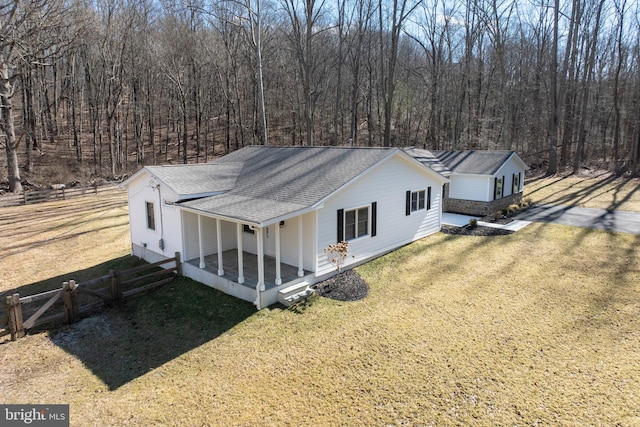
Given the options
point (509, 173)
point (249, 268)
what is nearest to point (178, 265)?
point (249, 268)

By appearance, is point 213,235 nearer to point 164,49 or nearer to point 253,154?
point 253,154

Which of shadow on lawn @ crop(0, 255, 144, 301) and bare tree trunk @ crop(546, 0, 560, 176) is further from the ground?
bare tree trunk @ crop(546, 0, 560, 176)

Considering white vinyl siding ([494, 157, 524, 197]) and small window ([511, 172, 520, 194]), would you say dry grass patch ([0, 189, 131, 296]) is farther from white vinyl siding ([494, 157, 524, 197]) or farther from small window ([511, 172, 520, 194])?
small window ([511, 172, 520, 194])

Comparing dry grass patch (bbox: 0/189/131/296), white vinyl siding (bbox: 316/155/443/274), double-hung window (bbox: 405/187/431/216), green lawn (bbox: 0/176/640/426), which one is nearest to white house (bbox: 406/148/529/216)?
double-hung window (bbox: 405/187/431/216)

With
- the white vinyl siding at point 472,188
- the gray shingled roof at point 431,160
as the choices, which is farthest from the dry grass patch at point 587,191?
the gray shingled roof at point 431,160

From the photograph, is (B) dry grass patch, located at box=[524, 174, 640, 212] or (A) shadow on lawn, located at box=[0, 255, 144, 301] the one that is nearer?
(A) shadow on lawn, located at box=[0, 255, 144, 301]

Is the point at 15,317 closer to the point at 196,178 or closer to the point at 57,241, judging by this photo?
the point at 196,178

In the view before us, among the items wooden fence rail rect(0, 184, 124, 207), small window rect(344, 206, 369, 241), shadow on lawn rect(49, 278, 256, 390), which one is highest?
small window rect(344, 206, 369, 241)
